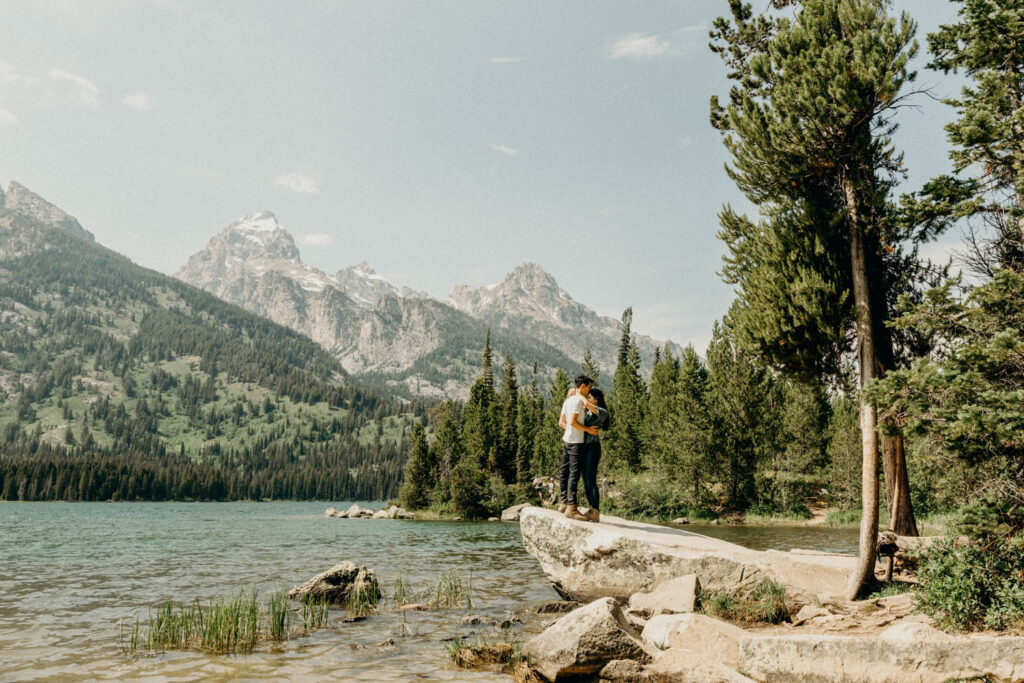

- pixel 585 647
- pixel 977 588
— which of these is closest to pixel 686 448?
pixel 977 588

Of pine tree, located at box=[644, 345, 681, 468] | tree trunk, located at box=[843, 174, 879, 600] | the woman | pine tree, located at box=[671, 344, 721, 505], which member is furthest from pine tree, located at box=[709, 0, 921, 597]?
pine tree, located at box=[644, 345, 681, 468]

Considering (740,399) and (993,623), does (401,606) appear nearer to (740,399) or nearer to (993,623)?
(993,623)

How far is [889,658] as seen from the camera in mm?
7996

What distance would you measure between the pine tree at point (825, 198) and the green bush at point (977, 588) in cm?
307

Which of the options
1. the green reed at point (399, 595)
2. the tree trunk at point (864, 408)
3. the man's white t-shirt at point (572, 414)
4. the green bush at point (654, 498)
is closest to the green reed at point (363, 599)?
the green reed at point (399, 595)

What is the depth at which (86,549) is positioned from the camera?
35.7m

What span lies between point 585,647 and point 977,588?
21.6 feet

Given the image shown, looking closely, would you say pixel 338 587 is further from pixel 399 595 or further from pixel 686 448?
pixel 686 448

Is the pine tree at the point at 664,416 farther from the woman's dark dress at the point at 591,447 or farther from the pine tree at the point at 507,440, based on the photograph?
the woman's dark dress at the point at 591,447

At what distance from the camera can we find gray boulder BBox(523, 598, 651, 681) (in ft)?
32.8

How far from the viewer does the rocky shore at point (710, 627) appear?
7906mm

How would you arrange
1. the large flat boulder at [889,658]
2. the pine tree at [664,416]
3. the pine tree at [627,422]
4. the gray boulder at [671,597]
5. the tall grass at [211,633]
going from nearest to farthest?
the large flat boulder at [889,658]
the tall grass at [211,633]
the gray boulder at [671,597]
the pine tree at [664,416]
the pine tree at [627,422]

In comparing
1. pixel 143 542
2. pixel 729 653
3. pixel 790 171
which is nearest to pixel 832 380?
pixel 790 171

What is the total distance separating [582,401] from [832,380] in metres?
9.15
